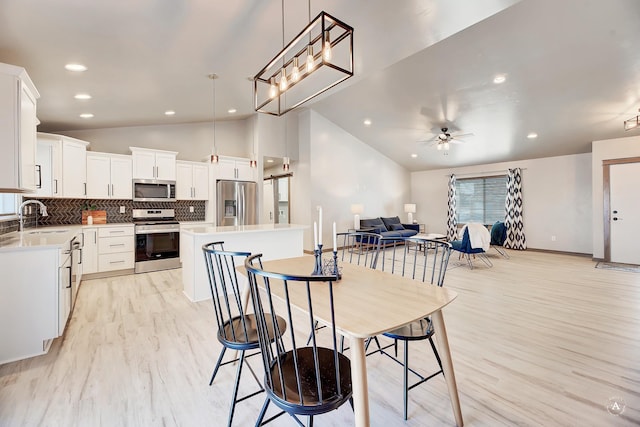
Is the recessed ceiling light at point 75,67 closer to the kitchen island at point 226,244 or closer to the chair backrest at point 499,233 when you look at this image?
the kitchen island at point 226,244

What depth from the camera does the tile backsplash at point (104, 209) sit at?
14.8 feet

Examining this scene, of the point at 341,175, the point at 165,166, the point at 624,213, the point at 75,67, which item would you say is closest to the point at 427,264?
the point at 341,175

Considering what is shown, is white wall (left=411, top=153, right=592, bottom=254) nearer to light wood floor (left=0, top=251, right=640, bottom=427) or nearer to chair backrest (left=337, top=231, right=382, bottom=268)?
light wood floor (left=0, top=251, right=640, bottom=427)

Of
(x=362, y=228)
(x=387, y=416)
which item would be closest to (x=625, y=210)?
(x=362, y=228)

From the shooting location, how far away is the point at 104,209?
502 centimetres

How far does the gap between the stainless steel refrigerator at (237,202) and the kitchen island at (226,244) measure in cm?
202

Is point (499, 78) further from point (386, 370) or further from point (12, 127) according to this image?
point (12, 127)

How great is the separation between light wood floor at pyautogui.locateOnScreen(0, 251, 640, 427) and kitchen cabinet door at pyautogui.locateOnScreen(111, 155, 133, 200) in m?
2.00

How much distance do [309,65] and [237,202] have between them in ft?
14.5

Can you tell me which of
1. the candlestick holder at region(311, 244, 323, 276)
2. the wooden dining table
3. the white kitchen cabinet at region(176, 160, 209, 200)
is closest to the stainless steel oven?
the white kitchen cabinet at region(176, 160, 209, 200)

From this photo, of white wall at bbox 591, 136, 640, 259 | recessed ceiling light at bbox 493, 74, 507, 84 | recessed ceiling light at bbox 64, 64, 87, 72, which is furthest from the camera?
white wall at bbox 591, 136, 640, 259

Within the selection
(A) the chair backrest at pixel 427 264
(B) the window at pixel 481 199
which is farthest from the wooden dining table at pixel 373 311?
(B) the window at pixel 481 199

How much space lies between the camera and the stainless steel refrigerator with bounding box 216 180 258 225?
19.1ft

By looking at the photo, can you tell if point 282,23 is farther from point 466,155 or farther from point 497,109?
point 466,155
